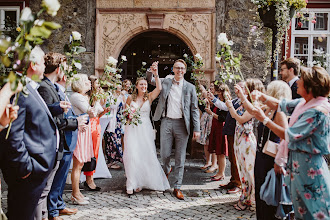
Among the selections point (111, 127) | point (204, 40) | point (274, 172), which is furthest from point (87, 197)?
point (204, 40)

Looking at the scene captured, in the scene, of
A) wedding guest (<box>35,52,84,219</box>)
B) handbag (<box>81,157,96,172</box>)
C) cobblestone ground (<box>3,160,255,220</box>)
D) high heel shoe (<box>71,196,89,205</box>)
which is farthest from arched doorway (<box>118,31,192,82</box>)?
wedding guest (<box>35,52,84,219</box>)

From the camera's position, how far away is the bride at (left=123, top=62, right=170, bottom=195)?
5660 millimetres

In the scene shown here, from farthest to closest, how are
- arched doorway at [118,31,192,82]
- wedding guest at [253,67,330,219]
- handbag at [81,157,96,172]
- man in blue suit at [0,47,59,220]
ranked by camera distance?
1. arched doorway at [118,31,192,82]
2. handbag at [81,157,96,172]
3. wedding guest at [253,67,330,219]
4. man in blue suit at [0,47,59,220]

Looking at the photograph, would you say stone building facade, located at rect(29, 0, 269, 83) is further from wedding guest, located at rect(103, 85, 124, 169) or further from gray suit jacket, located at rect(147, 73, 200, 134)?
gray suit jacket, located at rect(147, 73, 200, 134)

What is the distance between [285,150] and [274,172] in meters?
0.39

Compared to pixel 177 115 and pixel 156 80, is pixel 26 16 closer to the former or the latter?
pixel 156 80

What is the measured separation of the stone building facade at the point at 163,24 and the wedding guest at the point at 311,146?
5886mm

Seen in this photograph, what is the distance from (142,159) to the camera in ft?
18.7

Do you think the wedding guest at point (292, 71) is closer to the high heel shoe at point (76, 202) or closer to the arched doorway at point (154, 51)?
the high heel shoe at point (76, 202)

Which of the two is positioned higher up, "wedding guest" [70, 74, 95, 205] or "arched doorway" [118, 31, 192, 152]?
"arched doorway" [118, 31, 192, 152]

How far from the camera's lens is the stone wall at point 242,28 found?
882 cm

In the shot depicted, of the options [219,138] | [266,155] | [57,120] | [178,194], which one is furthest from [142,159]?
[266,155]

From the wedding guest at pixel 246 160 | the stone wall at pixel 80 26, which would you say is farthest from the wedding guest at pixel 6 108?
the stone wall at pixel 80 26

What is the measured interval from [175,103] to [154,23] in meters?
3.93
